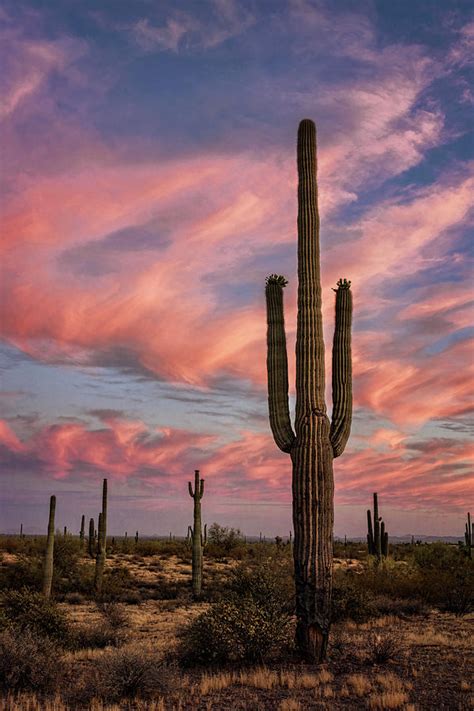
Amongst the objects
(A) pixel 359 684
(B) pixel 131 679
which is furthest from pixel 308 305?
(B) pixel 131 679

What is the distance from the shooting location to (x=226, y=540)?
4766 cm

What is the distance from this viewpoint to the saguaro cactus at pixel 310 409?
12930 mm

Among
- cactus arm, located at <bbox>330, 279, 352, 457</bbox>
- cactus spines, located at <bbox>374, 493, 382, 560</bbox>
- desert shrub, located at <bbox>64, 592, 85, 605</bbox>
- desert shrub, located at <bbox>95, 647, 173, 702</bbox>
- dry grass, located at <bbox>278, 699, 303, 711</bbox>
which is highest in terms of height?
cactus arm, located at <bbox>330, 279, 352, 457</bbox>

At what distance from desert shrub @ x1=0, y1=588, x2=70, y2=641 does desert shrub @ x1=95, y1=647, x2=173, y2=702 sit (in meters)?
4.02

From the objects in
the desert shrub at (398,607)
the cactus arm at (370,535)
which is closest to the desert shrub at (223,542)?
the cactus arm at (370,535)

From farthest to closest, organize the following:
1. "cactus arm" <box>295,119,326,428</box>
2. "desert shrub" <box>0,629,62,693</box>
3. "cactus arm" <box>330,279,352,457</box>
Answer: "cactus arm" <box>330,279,352,457</box>
"cactus arm" <box>295,119,326,428</box>
"desert shrub" <box>0,629,62,693</box>

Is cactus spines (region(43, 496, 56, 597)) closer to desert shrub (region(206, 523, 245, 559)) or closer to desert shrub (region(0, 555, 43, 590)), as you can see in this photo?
desert shrub (region(0, 555, 43, 590))

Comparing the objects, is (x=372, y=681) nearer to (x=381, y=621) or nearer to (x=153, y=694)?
(x=153, y=694)

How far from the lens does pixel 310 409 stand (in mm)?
13617

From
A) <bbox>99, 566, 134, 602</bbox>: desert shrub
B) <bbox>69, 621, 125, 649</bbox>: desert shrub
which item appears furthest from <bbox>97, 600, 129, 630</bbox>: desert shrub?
<bbox>99, 566, 134, 602</bbox>: desert shrub

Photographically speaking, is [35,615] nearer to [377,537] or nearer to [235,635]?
[235,635]

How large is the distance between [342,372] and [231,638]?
6117mm

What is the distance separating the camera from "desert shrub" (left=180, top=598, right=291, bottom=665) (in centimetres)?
1252

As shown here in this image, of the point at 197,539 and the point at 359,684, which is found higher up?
the point at 197,539
